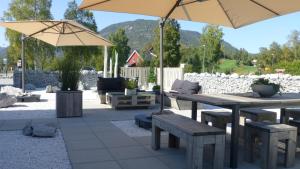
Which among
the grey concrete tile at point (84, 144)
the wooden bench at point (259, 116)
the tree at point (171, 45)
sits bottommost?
the grey concrete tile at point (84, 144)

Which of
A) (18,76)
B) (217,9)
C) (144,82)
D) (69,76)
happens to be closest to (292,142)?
(217,9)

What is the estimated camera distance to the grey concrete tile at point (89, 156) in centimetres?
Result: 414

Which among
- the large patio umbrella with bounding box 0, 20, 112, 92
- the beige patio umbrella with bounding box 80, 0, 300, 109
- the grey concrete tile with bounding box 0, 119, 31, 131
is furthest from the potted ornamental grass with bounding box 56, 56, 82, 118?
the beige patio umbrella with bounding box 80, 0, 300, 109

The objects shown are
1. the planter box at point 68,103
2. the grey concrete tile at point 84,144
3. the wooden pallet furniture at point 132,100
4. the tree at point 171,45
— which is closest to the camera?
the grey concrete tile at point 84,144

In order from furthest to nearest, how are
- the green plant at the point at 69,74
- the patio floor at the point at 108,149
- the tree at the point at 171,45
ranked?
the tree at the point at 171,45, the green plant at the point at 69,74, the patio floor at the point at 108,149

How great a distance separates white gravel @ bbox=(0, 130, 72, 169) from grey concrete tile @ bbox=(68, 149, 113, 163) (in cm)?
9

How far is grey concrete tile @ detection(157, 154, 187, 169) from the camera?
3982 mm

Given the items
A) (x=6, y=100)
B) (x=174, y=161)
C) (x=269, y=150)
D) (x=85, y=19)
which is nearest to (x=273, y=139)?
(x=269, y=150)

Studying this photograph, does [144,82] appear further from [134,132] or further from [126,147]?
[126,147]

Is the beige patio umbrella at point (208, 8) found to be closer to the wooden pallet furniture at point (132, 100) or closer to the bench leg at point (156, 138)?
the bench leg at point (156, 138)

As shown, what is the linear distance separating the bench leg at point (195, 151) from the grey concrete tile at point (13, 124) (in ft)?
12.3

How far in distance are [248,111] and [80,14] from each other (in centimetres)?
2226

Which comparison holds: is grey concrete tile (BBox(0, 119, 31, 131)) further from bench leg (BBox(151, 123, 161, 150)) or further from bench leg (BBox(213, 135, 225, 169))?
bench leg (BBox(213, 135, 225, 169))

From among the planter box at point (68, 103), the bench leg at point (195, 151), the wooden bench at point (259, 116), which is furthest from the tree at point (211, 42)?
the bench leg at point (195, 151)
